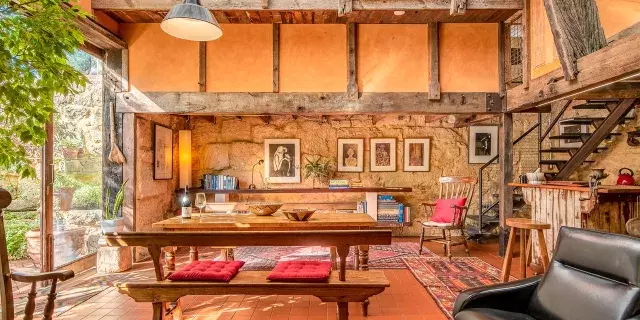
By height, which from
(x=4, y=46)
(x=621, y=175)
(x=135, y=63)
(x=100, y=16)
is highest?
(x=100, y=16)

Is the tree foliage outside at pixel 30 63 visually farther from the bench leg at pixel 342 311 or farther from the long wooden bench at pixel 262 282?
the bench leg at pixel 342 311

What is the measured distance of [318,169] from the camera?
7.36 metres

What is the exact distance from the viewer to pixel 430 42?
563 cm

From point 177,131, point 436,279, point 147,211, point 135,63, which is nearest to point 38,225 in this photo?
point 147,211

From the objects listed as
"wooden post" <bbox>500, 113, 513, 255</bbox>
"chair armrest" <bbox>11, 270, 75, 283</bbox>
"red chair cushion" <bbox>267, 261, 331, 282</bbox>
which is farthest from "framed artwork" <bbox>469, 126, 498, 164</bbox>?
"chair armrest" <bbox>11, 270, 75, 283</bbox>

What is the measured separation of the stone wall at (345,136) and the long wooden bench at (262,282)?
488 centimetres

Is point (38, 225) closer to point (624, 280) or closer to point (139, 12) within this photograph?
point (139, 12)

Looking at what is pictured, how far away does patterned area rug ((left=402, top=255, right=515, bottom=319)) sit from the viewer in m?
3.89

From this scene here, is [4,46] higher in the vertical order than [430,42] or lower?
lower

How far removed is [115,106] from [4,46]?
4177 mm

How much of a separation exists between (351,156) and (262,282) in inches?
202

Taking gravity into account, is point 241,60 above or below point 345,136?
above

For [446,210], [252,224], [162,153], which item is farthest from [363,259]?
[162,153]

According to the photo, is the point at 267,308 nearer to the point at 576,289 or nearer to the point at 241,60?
the point at 576,289
